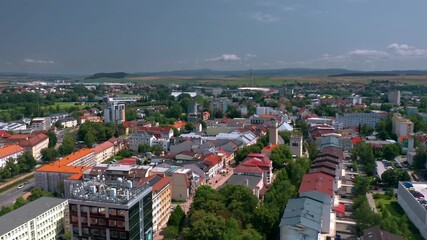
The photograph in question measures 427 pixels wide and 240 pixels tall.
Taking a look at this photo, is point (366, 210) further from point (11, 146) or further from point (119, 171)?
point (11, 146)

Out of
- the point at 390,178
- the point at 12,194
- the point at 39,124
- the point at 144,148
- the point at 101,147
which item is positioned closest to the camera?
the point at 390,178

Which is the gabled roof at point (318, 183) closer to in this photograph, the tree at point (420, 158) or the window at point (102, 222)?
the tree at point (420, 158)

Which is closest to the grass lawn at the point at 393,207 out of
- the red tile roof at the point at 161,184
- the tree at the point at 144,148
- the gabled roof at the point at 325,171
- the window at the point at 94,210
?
the gabled roof at the point at 325,171

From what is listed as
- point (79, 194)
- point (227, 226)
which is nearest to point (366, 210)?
point (227, 226)

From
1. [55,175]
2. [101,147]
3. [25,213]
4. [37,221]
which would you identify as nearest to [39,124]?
[101,147]

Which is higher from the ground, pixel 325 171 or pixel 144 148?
pixel 325 171

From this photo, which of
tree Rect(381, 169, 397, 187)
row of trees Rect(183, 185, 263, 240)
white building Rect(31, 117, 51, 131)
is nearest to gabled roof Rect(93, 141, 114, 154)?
row of trees Rect(183, 185, 263, 240)

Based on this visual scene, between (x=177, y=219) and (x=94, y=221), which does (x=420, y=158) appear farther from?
(x=94, y=221)
